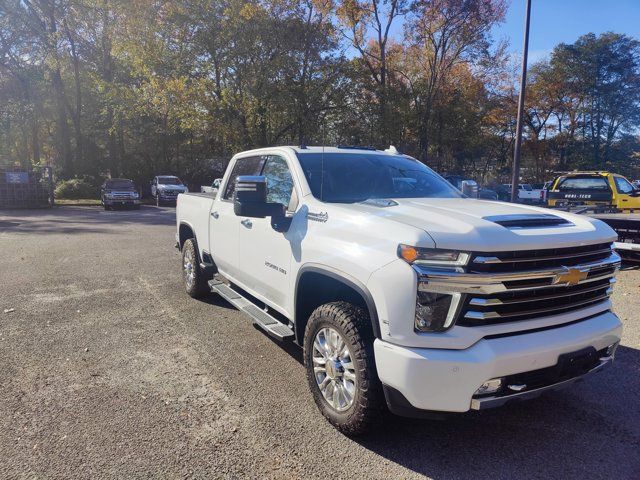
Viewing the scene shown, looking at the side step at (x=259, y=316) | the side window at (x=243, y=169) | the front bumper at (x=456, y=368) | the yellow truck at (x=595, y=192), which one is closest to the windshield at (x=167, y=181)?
the yellow truck at (x=595, y=192)

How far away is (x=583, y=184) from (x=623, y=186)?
1.07 meters

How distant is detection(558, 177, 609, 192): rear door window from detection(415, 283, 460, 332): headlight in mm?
14096

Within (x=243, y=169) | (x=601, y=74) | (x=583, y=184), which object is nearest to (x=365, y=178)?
(x=243, y=169)

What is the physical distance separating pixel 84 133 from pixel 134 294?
38.7 metres

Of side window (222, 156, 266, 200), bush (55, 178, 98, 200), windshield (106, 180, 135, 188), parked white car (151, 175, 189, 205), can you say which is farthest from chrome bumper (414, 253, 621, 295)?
bush (55, 178, 98, 200)

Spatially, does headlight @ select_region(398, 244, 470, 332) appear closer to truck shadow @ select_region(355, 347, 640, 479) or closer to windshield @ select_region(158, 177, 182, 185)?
truck shadow @ select_region(355, 347, 640, 479)

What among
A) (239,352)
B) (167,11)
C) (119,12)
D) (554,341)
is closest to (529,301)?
(554,341)

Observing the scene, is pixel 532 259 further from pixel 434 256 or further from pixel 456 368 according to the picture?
pixel 456 368

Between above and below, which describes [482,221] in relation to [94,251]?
above

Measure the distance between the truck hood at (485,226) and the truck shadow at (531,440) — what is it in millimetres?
1117

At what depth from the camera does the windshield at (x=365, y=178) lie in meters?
3.94

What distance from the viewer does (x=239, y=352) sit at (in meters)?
4.60

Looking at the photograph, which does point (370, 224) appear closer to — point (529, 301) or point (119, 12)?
point (529, 301)

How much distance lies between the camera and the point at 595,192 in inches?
570
